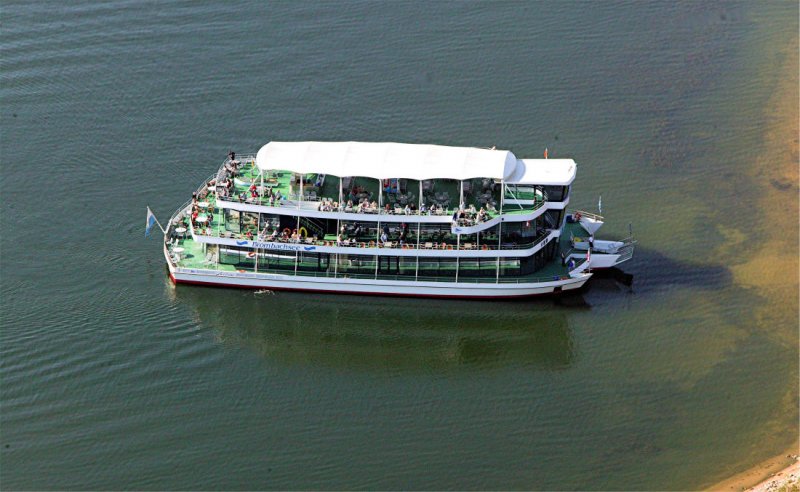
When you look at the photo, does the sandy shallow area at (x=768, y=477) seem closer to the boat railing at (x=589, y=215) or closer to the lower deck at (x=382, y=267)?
the lower deck at (x=382, y=267)

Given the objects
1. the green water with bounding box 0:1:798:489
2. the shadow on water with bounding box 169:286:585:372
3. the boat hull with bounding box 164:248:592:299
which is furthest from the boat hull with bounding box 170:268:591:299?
the green water with bounding box 0:1:798:489

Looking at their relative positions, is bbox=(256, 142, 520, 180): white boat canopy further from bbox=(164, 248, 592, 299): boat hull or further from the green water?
the green water

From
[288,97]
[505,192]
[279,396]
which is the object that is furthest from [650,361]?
[288,97]

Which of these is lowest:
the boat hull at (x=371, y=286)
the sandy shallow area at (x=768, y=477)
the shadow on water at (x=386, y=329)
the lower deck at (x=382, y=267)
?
the sandy shallow area at (x=768, y=477)

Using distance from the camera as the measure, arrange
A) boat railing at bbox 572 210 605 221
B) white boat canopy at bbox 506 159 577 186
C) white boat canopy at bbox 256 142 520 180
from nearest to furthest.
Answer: white boat canopy at bbox 256 142 520 180 → white boat canopy at bbox 506 159 577 186 → boat railing at bbox 572 210 605 221

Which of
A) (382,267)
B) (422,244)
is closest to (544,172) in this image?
(422,244)

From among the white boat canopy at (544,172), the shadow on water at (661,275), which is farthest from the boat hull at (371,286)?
the white boat canopy at (544,172)
